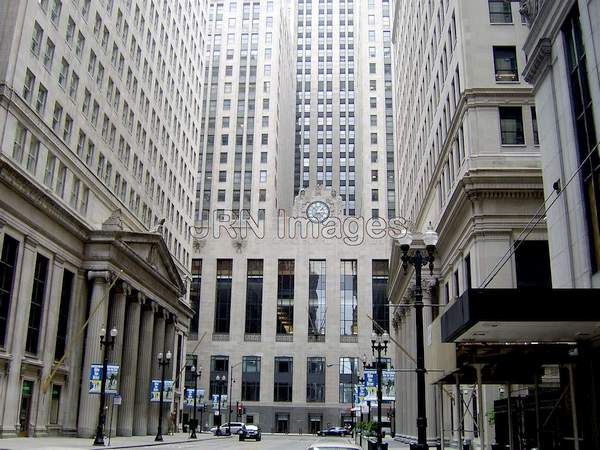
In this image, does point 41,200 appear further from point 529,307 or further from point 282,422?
point 282,422

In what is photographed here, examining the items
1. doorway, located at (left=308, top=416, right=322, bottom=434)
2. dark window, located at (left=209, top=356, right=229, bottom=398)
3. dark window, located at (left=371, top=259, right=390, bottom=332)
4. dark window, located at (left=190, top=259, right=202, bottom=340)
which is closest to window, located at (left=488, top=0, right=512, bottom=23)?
dark window, located at (left=371, top=259, right=390, bottom=332)

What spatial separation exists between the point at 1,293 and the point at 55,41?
61.8 feet

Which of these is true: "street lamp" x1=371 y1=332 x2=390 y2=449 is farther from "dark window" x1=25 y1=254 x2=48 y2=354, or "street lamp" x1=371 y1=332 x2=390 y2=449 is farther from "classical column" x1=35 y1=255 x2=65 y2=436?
"dark window" x1=25 y1=254 x2=48 y2=354

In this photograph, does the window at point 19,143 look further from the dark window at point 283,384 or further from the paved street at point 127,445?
the dark window at point 283,384

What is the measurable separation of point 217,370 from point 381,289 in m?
30.8

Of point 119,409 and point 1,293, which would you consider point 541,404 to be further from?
point 119,409

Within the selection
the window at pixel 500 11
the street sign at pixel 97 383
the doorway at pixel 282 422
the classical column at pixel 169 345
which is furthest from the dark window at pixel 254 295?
the window at pixel 500 11

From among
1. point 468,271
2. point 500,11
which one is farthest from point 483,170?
point 500,11

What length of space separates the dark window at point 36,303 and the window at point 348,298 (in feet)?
233

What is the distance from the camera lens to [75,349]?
52406 millimetres

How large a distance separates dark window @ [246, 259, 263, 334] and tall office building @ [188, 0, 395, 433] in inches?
7.1

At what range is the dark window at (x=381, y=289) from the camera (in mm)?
112812

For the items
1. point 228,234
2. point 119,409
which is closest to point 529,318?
point 119,409

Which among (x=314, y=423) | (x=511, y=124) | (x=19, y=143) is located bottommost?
(x=314, y=423)
